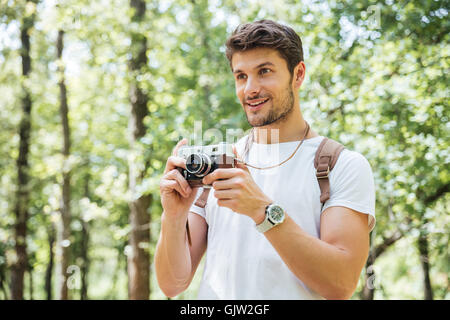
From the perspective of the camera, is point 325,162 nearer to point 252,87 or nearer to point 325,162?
point 325,162

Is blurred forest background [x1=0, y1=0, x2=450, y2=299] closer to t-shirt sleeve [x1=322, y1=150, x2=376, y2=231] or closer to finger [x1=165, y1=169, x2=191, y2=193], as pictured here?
t-shirt sleeve [x1=322, y1=150, x2=376, y2=231]

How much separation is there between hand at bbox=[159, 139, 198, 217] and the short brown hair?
61cm

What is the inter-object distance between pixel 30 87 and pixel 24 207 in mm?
3389

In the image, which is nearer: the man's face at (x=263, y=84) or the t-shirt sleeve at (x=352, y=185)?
the t-shirt sleeve at (x=352, y=185)

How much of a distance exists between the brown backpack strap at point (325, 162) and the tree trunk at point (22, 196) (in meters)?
11.1

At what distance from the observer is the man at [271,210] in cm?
157

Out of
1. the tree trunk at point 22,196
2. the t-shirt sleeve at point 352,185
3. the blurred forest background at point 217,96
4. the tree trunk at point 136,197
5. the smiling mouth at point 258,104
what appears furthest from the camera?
the tree trunk at point 22,196

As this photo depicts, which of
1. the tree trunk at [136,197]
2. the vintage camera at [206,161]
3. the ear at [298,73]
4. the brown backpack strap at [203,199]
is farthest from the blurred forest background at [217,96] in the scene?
the vintage camera at [206,161]

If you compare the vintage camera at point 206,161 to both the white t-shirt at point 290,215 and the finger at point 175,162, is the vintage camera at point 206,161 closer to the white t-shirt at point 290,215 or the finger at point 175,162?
the finger at point 175,162

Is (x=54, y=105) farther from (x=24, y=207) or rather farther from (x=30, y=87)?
(x=24, y=207)

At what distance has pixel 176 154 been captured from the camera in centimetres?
192

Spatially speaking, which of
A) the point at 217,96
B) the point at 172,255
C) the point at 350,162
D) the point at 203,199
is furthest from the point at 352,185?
the point at 217,96

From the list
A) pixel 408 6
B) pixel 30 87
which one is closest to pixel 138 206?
pixel 408 6
